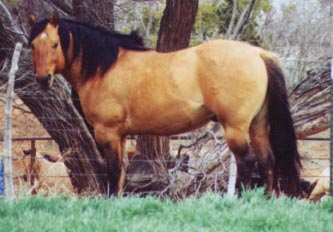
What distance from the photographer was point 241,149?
6.95 metres

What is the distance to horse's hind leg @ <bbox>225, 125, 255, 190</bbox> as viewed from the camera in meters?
6.93

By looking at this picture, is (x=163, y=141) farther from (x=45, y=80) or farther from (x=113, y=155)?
(x=45, y=80)

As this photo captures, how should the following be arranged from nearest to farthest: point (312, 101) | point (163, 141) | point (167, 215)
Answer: point (167, 215) < point (163, 141) < point (312, 101)

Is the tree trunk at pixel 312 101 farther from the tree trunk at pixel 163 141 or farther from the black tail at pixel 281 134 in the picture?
the black tail at pixel 281 134

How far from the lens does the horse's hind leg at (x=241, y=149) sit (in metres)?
6.93

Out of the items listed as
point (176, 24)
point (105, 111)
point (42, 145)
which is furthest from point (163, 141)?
point (42, 145)

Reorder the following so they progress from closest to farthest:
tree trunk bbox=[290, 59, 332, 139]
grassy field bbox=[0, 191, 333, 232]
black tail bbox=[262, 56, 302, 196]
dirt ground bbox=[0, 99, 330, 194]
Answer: grassy field bbox=[0, 191, 333, 232] → black tail bbox=[262, 56, 302, 196] → tree trunk bbox=[290, 59, 332, 139] → dirt ground bbox=[0, 99, 330, 194]

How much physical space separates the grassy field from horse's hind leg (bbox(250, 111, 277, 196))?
1669 millimetres

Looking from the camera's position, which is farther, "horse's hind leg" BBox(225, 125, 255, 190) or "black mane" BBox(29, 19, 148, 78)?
"black mane" BBox(29, 19, 148, 78)

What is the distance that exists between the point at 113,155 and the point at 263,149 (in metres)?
1.53

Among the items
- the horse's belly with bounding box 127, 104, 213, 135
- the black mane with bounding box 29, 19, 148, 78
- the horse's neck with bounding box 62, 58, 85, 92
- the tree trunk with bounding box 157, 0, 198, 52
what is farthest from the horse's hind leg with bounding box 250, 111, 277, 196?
the tree trunk with bounding box 157, 0, 198, 52

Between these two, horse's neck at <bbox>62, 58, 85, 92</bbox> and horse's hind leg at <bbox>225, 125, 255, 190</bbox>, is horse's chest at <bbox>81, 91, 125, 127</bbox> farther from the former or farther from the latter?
horse's hind leg at <bbox>225, 125, 255, 190</bbox>

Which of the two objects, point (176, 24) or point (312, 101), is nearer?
point (176, 24)

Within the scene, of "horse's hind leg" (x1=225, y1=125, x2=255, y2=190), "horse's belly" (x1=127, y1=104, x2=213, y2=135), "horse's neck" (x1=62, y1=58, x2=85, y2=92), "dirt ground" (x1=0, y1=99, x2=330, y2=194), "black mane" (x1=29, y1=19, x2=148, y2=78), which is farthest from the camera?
"dirt ground" (x1=0, y1=99, x2=330, y2=194)
